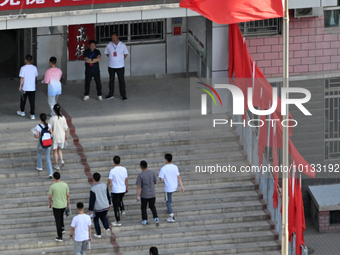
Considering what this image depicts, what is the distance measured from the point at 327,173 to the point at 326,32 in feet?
12.4

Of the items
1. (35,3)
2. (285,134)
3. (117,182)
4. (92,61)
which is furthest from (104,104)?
(285,134)

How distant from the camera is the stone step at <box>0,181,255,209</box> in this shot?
16578 millimetres

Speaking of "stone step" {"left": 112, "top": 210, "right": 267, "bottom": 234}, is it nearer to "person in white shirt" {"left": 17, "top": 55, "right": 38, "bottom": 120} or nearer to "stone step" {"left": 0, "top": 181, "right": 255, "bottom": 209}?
"stone step" {"left": 0, "top": 181, "right": 255, "bottom": 209}

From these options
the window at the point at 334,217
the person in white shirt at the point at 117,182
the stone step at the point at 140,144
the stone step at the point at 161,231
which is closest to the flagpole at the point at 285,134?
the stone step at the point at 161,231

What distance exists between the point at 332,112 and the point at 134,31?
6195 millimetres

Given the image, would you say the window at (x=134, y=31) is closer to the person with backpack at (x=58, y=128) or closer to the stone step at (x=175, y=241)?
the person with backpack at (x=58, y=128)

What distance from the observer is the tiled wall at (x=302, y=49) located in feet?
63.9

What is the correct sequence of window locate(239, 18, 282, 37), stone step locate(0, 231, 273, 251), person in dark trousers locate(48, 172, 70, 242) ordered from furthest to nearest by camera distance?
window locate(239, 18, 282, 37)
stone step locate(0, 231, 273, 251)
person in dark trousers locate(48, 172, 70, 242)

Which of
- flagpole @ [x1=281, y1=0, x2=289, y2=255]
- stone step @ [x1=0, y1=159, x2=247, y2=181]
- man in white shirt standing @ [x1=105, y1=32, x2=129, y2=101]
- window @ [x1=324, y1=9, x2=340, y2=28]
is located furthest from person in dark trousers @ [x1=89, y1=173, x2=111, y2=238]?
window @ [x1=324, y1=9, x2=340, y2=28]

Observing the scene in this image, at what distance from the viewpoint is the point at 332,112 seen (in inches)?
783

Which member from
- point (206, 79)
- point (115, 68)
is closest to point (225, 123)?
point (206, 79)

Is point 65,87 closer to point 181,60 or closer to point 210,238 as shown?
point 181,60

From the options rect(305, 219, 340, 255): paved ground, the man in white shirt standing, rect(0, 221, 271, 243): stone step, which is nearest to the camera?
rect(0, 221, 271, 243): stone step

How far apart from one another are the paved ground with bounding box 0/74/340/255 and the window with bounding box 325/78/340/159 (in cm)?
226
